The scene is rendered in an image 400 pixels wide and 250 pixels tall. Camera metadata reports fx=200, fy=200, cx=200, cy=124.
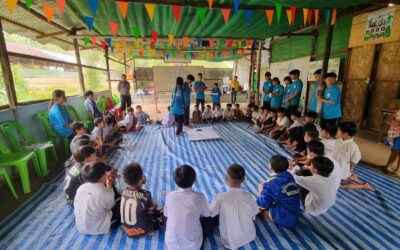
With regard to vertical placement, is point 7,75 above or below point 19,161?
above

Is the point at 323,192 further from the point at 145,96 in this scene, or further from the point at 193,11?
the point at 145,96

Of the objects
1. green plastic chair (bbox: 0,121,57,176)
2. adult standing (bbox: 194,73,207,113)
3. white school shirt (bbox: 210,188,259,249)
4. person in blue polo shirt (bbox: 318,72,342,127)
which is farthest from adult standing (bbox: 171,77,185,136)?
white school shirt (bbox: 210,188,259,249)

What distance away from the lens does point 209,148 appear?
13.4 feet

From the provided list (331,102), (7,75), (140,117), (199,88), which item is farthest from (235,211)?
(199,88)

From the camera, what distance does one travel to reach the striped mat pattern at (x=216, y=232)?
1.75 meters

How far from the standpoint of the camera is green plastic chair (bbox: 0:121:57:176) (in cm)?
280

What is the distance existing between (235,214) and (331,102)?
10.4ft

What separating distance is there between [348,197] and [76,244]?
293 centimetres

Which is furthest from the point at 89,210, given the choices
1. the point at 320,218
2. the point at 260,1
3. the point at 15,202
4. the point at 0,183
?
the point at 260,1

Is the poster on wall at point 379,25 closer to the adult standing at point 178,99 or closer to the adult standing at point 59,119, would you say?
the adult standing at point 178,99

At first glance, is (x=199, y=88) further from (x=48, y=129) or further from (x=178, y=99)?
(x=48, y=129)

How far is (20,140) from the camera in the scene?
3033 mm

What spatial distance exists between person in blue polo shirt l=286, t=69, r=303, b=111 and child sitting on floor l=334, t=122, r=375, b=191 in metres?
2.53

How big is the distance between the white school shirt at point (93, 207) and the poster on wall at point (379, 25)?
5758 mm
